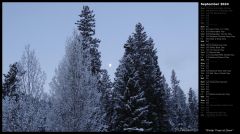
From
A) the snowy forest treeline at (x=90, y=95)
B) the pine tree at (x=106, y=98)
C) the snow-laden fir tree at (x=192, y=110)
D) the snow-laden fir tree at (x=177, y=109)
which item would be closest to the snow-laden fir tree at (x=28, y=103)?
the snowy forest treeline at (x=90, y=95)

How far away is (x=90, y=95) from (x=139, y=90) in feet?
33.3

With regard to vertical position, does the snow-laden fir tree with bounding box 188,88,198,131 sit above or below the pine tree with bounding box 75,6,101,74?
below

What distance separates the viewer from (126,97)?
39.6m

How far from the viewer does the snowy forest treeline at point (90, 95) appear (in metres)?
29.8

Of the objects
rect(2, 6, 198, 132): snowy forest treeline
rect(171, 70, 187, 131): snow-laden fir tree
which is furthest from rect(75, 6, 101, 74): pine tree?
rect(171, 70, 187, 131): snow-laden fir tree

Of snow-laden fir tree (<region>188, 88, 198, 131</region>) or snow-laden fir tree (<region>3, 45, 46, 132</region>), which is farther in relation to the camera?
snow-laden fir tree (<region>188, 88, 198, 131</region>)

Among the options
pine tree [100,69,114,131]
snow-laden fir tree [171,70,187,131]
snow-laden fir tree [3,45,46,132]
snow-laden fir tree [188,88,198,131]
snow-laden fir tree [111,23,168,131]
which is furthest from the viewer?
snow-laden fir tree [188,88,198,131]

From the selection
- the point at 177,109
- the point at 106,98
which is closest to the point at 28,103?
the point at 106,98

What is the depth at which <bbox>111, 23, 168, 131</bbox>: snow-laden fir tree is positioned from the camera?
1556 inches

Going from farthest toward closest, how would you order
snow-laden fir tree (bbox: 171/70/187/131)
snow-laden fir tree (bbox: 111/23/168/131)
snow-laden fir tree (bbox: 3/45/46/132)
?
snow-laden fir tree (bbox: 171/70/187/131), snow-laden fir tree (bbox: 111/23/168/131), snow-laden fir tree (bbox: 3/45/46/132)

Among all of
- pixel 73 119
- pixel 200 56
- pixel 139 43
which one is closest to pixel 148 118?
pixel 139 43

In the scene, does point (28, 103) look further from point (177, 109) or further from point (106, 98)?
point (177, 109)

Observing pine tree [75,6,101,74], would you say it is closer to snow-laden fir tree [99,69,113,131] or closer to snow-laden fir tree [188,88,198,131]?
snow-laden fir tree [99,69,113,131]

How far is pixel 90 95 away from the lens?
30172 mm
